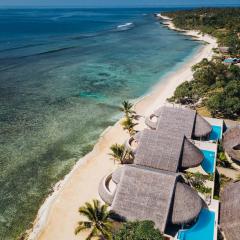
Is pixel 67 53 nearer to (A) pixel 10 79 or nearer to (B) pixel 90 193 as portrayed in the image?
(A) pixel 10 79

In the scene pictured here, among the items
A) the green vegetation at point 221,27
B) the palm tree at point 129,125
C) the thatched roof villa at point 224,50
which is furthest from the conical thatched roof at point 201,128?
the thatched roof villa at point 224,50

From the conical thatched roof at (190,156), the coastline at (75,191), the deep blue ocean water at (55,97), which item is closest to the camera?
the coastline at (75,191)

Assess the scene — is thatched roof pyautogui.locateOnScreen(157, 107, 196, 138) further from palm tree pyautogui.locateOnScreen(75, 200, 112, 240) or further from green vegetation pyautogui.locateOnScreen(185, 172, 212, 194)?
palm tree pyautogui.locateOnScreen(75, 200, 112, 240)

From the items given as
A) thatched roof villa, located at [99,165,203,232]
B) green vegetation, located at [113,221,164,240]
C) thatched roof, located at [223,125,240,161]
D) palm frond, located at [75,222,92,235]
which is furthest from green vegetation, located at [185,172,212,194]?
palm frond, located at [75,222,92,235]

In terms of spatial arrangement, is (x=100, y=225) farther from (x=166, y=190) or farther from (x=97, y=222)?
(x=166, y=190)

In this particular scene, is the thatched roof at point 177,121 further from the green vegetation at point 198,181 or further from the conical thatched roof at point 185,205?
the conical thatched roof at point 185,205

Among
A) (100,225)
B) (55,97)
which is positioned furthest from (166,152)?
(55,97)

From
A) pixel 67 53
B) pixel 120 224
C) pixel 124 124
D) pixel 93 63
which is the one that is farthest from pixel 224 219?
pixel 67 53
